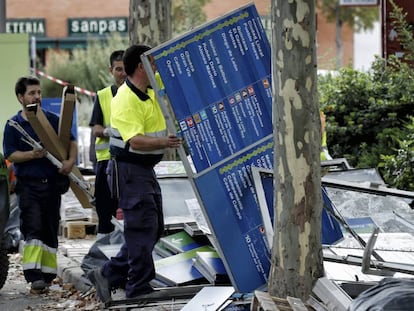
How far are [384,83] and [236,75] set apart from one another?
6.09 metres

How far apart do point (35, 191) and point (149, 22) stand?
3140mm

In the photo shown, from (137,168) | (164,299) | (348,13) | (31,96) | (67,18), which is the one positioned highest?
(67,18)

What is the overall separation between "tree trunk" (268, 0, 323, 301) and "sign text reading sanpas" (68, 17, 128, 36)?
39.0 metres

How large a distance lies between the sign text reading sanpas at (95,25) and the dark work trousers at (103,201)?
35428 millimetres

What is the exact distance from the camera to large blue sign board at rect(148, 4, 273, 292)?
7828mm

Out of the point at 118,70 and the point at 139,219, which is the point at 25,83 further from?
the point at 139,219

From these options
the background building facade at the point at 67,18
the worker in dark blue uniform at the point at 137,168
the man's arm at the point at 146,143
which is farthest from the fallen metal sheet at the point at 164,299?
the background building facade at the point at 67,18

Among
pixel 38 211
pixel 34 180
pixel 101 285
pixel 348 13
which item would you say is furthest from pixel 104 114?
pixel 348 13

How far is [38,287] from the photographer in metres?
9.88

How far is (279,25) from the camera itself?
274 inches

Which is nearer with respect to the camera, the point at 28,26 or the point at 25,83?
the point at 25,83

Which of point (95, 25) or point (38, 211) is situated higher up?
point (95, 25)

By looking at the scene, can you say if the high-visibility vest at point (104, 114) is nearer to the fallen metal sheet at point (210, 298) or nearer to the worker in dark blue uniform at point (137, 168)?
the worker in dark blue uniform at point (137, 168)

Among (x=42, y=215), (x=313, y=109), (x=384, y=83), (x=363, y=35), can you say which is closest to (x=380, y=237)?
(x=313, y=109)
